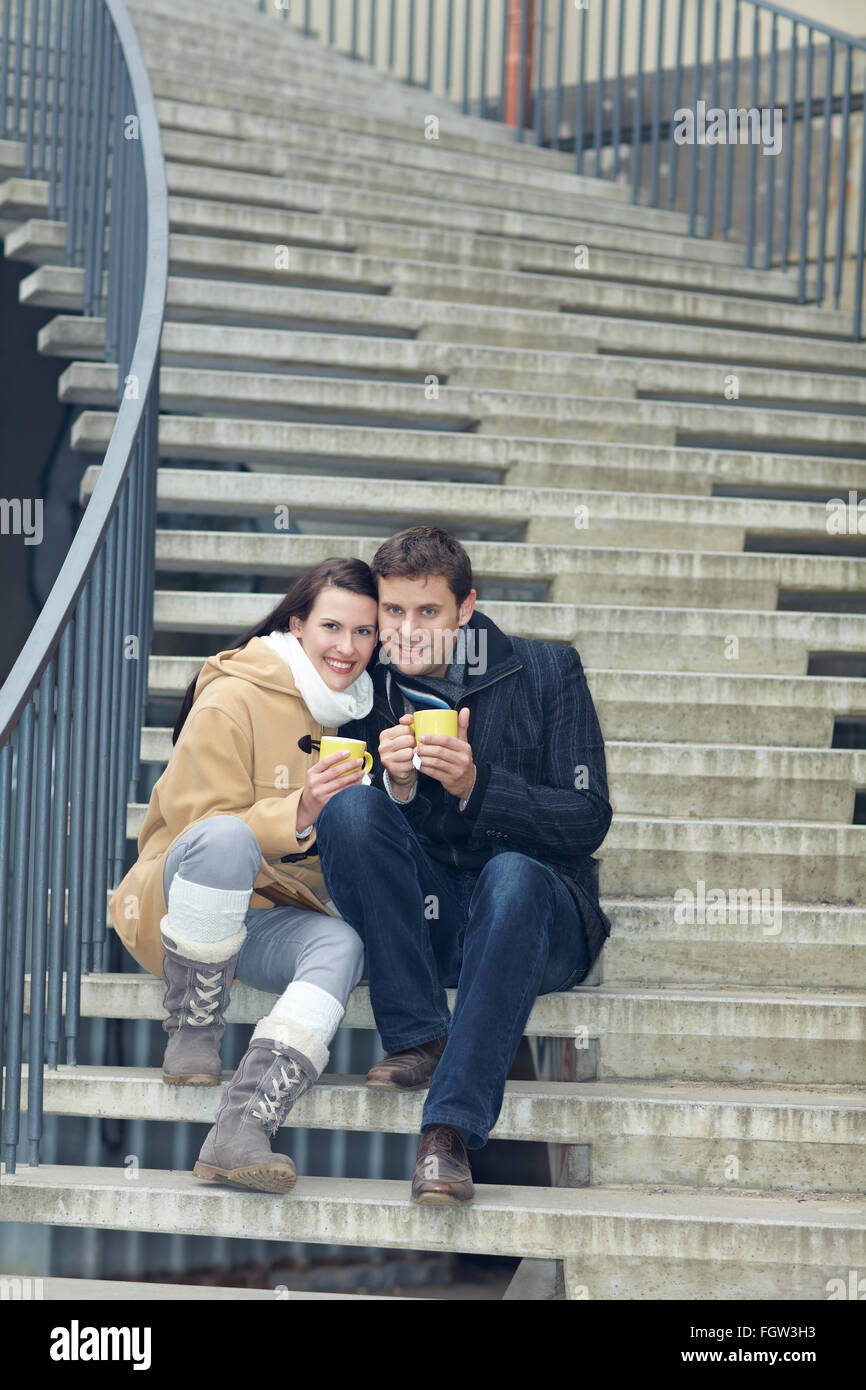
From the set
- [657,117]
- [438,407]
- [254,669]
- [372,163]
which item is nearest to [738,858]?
[254,669]

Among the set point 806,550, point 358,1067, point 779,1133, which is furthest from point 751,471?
point 779,1133

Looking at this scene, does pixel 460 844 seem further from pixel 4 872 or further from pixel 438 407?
pixel 438 407

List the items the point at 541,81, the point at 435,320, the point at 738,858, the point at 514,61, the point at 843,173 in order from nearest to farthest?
the point at 738,858 → the point at 435,320 → the point at 843,173 → the point at 541,81 → the point at 514,61

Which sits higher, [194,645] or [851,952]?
[194,645]

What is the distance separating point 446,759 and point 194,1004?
56 centimetres

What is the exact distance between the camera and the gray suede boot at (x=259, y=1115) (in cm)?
213

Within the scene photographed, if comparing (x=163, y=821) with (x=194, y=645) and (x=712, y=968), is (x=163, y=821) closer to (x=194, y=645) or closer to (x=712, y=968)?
(x=712, y=968)

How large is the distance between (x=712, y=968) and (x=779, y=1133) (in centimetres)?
47

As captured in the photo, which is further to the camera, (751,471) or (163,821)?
(751,471)

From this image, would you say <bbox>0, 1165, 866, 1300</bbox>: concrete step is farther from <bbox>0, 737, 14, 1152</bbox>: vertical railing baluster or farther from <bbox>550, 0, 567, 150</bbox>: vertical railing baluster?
<bbox>550, 0, 567, 150</bbox>: vertical railing baluster

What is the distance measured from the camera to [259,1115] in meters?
2.15

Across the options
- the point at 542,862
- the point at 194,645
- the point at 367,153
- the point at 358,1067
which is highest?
the point at 367,153

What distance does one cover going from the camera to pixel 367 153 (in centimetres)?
545

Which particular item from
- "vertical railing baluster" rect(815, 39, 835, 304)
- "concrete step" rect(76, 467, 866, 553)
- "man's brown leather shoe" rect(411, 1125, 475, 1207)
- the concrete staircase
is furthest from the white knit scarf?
"vertical railing baluster" rect(815, 39, 835, 304)
